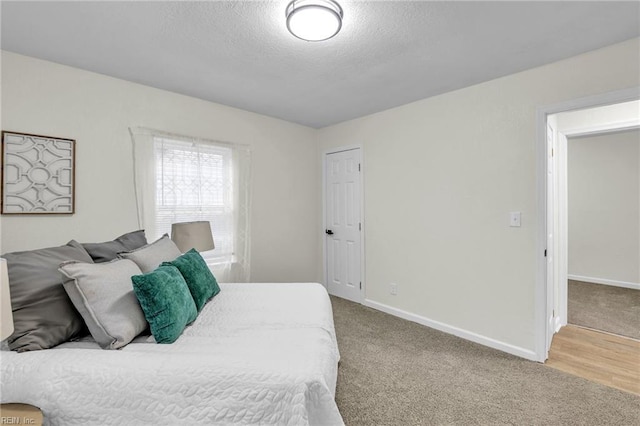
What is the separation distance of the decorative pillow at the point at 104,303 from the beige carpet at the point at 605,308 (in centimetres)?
422

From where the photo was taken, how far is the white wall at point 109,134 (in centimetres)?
232

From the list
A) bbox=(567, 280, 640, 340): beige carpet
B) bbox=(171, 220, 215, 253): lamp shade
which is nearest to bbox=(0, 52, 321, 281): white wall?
bbox=(171, 220, 215, 253): lamp shade

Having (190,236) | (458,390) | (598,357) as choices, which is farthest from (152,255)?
(598,357)

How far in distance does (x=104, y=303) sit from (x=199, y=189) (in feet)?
6.47

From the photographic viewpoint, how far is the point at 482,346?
9.13 feet

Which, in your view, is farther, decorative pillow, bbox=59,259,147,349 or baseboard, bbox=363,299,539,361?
baseboard, bbox=363,299,539,361

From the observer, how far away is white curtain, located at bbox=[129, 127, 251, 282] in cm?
289

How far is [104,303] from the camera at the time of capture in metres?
1.42

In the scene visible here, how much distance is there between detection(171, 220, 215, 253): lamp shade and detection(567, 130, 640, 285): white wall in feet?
18.0

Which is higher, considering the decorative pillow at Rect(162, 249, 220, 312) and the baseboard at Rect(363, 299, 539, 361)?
the decorative pillow at Rect(162, 249, 220, 312)

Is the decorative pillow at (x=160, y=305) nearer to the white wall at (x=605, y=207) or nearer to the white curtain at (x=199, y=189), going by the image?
the white curtain at (x=199, y=189)

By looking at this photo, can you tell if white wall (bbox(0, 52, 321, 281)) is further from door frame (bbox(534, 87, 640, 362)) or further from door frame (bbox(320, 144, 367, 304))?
door frame (bbox(534, 87, 640, 362))

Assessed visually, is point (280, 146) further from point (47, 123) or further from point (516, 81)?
point (516, 81)

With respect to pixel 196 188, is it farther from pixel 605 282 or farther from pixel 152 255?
pixel 605 282
